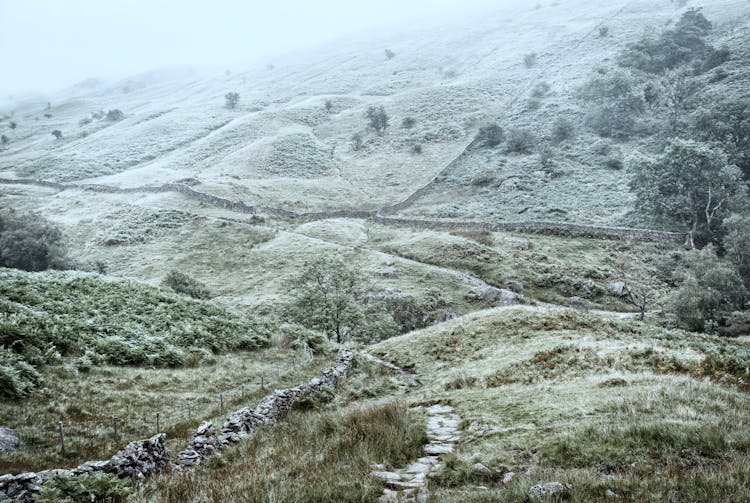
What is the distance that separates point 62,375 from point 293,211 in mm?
64032

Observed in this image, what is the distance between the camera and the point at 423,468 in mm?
8703

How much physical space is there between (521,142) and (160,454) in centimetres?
9741

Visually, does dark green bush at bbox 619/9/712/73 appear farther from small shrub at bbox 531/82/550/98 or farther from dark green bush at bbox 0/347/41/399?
dark green bush at bbox 0/347/41/399

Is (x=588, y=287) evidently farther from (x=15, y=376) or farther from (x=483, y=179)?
(x=15, y=376)

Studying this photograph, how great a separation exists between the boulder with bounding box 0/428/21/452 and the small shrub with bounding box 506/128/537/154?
96.4 metres

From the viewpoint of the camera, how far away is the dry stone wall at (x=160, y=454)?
283 inches

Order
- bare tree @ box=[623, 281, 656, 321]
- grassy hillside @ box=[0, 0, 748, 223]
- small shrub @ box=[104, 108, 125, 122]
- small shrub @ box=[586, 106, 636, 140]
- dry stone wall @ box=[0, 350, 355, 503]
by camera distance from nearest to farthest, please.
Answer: dry stone wall @ box=[0, 350, 355, 503] → bare tree @ box=[623, 281, 656, 321] → grassy hillside @ box=[0, 0, 748, 223] → small shrub @ box=[586, 106, 636, 140] → small shrub @ box=[104, 108, 125, 122]

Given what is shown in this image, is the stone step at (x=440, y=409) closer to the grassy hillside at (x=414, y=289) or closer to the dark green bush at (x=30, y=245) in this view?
the grassy hillside at (x=414, y=289)

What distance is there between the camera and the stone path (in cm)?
712

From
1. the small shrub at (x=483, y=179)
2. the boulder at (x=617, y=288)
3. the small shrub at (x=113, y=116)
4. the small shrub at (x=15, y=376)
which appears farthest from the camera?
the small shrub at (x=113, y=116)

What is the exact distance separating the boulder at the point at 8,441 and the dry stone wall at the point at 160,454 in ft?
10.8

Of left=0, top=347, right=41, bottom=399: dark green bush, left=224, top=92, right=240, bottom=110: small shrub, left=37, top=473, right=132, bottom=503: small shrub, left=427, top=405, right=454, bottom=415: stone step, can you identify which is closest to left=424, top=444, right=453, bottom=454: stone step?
left=427, top=405, right=454, bottom=415: stone step

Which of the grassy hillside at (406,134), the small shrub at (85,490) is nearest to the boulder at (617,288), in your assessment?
the grassy hillside at (406,134)

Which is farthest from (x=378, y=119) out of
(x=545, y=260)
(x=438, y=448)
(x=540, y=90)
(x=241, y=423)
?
(x=438, y=448)
